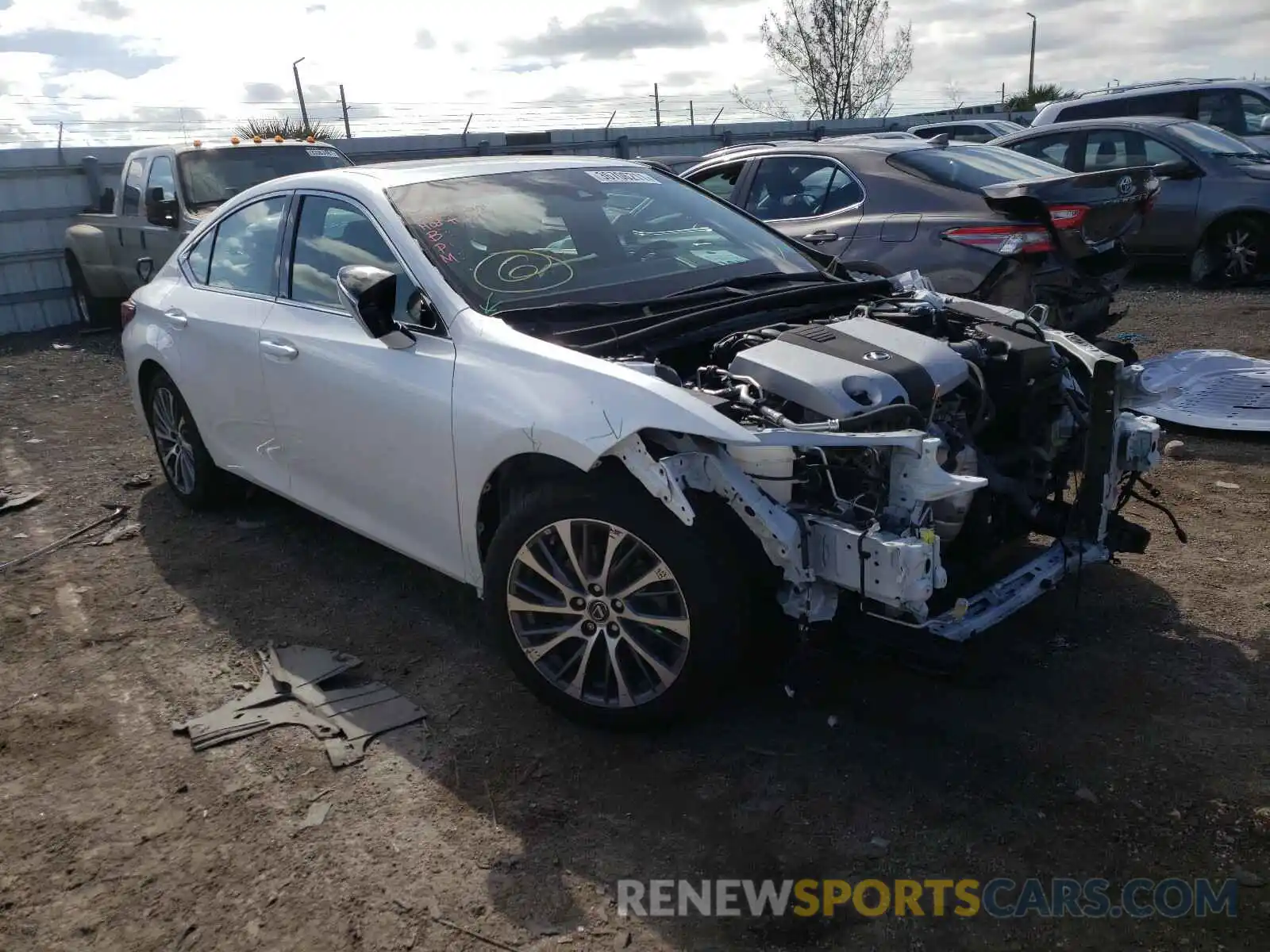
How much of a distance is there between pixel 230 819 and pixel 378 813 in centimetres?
44

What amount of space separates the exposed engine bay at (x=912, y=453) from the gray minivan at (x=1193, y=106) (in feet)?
31.7

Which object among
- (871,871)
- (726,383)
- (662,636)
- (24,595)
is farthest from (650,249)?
(24,595)

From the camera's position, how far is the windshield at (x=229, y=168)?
375 inches

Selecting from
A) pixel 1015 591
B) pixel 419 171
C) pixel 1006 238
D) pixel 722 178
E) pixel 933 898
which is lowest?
pixel 933 898

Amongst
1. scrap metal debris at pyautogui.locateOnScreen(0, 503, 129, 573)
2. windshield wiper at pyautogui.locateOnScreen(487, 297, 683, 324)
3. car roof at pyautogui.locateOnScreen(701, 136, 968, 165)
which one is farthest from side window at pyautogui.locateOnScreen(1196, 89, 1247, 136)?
scrap metal debris at pyautogui.locateOnScreen(0, 503, 129, 573)

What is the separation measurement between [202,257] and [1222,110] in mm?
11947

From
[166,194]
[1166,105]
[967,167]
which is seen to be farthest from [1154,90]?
[166,194]

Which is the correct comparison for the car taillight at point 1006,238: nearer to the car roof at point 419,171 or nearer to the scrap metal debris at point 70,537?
the car roof at point 419,171

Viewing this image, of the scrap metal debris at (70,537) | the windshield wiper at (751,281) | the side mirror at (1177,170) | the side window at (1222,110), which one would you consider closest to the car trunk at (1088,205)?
the windshield wiper at (751,281)

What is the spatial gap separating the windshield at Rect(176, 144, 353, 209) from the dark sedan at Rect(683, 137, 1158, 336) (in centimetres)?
410

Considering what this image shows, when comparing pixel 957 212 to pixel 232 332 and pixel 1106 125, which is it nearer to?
pixel 232 332

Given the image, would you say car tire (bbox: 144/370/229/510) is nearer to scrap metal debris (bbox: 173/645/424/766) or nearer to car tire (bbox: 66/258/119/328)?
scrap metal debris (bbox: 173/645/424/766)

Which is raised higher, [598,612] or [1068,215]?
[1068,215]

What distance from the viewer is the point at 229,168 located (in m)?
9.67
